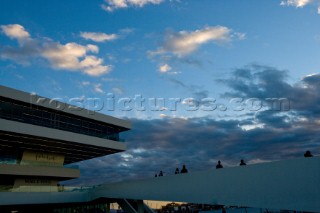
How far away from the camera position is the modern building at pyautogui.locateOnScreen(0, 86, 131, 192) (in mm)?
34812

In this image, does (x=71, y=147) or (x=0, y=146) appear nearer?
(x=0, y=146)

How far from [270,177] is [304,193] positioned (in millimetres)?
2278

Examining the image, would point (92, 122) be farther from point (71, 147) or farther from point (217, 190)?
point (217, 190)

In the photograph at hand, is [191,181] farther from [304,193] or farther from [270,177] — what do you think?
[304,193]

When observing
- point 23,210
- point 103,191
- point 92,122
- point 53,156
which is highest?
point 92,122

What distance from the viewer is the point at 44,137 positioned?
36.9 m

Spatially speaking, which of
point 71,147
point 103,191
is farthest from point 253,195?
point 71,147

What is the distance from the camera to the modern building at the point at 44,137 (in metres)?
→ 34.8

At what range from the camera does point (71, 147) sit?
43.2 metres

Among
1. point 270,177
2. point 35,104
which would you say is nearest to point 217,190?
point 270,177

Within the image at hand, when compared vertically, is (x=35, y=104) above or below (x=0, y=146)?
above

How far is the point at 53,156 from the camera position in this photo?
151 ft

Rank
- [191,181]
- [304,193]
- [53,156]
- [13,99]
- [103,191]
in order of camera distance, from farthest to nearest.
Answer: [53,156], [103,191], [13,99], [191,181], [304,193]

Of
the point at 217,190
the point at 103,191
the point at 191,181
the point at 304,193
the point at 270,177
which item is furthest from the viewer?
the point at 103,191
